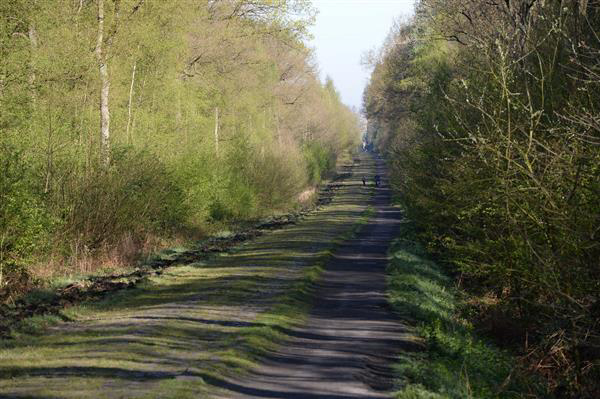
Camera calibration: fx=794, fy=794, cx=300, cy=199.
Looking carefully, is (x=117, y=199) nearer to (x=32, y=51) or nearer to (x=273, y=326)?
(x=32, y=51)

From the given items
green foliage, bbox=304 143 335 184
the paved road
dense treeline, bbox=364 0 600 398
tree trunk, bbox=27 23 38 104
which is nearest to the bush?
tree trunk, bbox=27 23 38 104

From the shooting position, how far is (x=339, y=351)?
11992 millimetres

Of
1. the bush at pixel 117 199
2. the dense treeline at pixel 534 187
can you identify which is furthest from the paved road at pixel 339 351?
the bush at pixel 117 199

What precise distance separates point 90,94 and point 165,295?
31.4ft

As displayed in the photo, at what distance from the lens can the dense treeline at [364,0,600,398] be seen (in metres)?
10.3

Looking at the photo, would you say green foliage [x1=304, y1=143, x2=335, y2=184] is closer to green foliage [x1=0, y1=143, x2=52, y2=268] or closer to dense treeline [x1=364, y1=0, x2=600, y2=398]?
dense treeline [x1=364, y1=0, x2=600, y2=398]

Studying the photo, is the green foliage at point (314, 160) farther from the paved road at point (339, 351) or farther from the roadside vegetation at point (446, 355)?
the roadside vegetation at point (446, 355)

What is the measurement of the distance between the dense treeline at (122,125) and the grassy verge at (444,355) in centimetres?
856

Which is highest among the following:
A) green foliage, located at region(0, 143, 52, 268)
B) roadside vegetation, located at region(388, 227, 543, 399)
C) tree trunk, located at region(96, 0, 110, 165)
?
tree trunk, located at region(96, 0, 110, 165)

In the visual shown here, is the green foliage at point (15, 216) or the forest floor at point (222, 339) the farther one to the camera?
the green foliage at point (15, 216)

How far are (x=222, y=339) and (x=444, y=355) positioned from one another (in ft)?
11.5

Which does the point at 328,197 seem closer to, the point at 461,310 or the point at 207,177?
the point at 207,177

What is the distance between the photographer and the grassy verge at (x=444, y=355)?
33.6 ft

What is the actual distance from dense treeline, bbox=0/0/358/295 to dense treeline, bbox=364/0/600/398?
30.2ft
